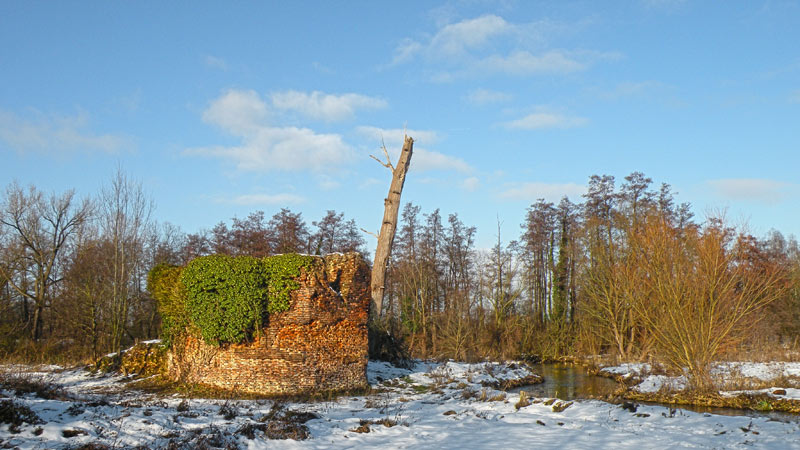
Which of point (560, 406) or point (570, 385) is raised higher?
point (560, 406)

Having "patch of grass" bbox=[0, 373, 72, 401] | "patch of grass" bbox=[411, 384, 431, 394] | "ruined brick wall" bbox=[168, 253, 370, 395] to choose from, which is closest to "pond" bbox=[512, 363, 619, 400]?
Result: "patch of grass" bbox=[411, 384, 431, 394]

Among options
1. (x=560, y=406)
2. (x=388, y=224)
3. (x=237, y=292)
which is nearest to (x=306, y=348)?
(x=237, y=292)

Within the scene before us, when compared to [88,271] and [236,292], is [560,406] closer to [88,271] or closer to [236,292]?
[236,292]

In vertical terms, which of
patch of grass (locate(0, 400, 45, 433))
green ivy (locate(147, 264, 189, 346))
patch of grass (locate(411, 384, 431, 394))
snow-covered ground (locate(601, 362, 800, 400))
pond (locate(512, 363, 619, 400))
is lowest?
pond (locate(512, 363, 619, 400))

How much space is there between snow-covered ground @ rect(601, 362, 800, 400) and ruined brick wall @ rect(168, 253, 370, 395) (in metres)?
9.51

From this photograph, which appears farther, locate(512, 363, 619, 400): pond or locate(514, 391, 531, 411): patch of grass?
locate(512, 363, 619, 400): pond

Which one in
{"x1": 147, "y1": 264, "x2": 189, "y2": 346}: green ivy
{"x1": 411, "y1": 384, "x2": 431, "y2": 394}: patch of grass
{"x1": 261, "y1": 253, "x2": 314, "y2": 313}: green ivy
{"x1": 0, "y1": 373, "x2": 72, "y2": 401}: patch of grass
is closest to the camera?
{"x1": 0, "y1": 373, "x2": 72, "y2": 401}: patch of grass

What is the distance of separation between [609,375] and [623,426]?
12.6 metres

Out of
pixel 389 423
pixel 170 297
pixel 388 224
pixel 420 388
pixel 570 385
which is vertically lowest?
pixel 570 385

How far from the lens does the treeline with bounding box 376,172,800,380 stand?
52.0ft

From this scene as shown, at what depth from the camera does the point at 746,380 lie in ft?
55.6

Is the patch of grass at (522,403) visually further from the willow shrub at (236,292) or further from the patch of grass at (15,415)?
the patch of grass at (15,415)

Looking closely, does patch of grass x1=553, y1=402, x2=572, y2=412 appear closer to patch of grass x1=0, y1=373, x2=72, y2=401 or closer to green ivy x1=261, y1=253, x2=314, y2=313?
green ivy x1=261, y1=253, x2=314, y2=313

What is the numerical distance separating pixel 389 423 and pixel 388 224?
476 inches
